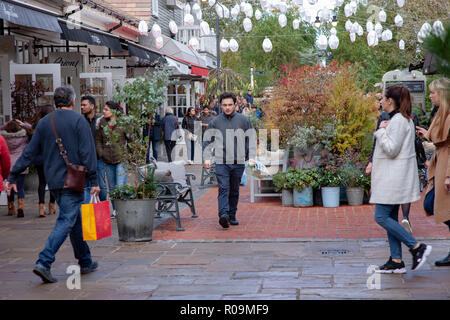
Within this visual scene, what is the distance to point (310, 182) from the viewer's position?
1145 centimetres

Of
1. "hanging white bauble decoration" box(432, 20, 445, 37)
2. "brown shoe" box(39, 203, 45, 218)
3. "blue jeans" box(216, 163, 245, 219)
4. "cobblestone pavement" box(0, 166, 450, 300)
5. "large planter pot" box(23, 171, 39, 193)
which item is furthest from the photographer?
"large planter pot" box(23, 171, 39, 193)

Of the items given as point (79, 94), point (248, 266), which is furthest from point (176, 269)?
point (79, 94)

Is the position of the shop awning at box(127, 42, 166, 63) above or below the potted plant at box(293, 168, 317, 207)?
above

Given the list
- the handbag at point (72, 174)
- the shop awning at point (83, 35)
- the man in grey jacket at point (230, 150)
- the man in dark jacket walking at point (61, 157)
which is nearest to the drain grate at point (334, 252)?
the man in grey jacket at point (230, 150)

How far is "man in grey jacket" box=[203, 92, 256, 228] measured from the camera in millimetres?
9547

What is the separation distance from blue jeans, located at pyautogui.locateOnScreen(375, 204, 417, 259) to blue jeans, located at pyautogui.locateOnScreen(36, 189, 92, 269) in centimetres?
287

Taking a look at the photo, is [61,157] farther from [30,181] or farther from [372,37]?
[372,37]

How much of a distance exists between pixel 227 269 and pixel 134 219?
2.04 metres

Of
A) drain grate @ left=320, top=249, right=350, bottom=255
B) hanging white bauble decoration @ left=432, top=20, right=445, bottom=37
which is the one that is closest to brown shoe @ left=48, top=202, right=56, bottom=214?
drain grate @ left=320, top=249, right=350, bottom=255

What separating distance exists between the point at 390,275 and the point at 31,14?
796 centimetres

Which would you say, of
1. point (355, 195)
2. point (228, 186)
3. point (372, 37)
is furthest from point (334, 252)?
point (372, 37)

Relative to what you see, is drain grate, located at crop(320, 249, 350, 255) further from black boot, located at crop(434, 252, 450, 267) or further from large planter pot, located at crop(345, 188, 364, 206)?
large planter pot, located at crop(345, 188, 364, 206)
